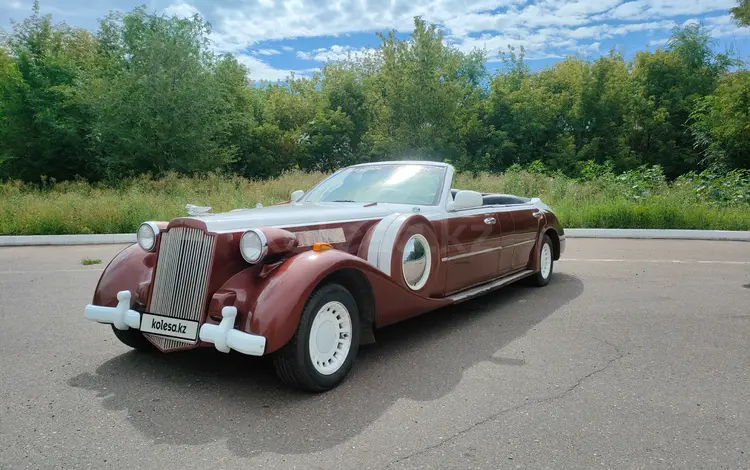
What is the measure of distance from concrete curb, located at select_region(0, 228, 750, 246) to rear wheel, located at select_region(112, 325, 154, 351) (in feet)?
29.7

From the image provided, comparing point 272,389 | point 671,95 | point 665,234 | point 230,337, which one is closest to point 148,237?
point 230,337

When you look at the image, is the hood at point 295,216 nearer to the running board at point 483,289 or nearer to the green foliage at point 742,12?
the running board at point 483,289

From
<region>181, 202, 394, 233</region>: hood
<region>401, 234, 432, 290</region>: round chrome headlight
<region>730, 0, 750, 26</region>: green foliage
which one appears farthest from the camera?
<region>730, 0, 750, 26</region>: green foliage

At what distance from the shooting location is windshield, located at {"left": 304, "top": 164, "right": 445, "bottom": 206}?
5.21 metres

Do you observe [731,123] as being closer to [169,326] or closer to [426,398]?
[426,398]

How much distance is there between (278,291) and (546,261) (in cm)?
489

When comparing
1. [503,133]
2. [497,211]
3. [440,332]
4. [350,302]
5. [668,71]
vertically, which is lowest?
[440,332]

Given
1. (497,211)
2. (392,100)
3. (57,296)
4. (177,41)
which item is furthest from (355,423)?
(392,100)

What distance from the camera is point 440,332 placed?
5.01 metres

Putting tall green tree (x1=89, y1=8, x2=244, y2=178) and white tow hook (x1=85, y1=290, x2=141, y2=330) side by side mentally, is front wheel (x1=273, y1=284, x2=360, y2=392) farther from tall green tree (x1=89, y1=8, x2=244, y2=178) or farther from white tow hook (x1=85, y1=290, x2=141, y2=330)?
tall green tree (x1=89, y1=8, x2=244, y2=178)

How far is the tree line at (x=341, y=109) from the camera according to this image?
984 inches

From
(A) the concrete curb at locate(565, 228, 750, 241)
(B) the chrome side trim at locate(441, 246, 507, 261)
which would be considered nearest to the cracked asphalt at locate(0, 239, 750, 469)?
(B) the chrome side trim at locate(441, 246, 507, 261)

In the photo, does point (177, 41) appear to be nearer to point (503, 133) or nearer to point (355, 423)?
point (503, 133)

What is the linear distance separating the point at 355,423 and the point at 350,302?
89 cm
